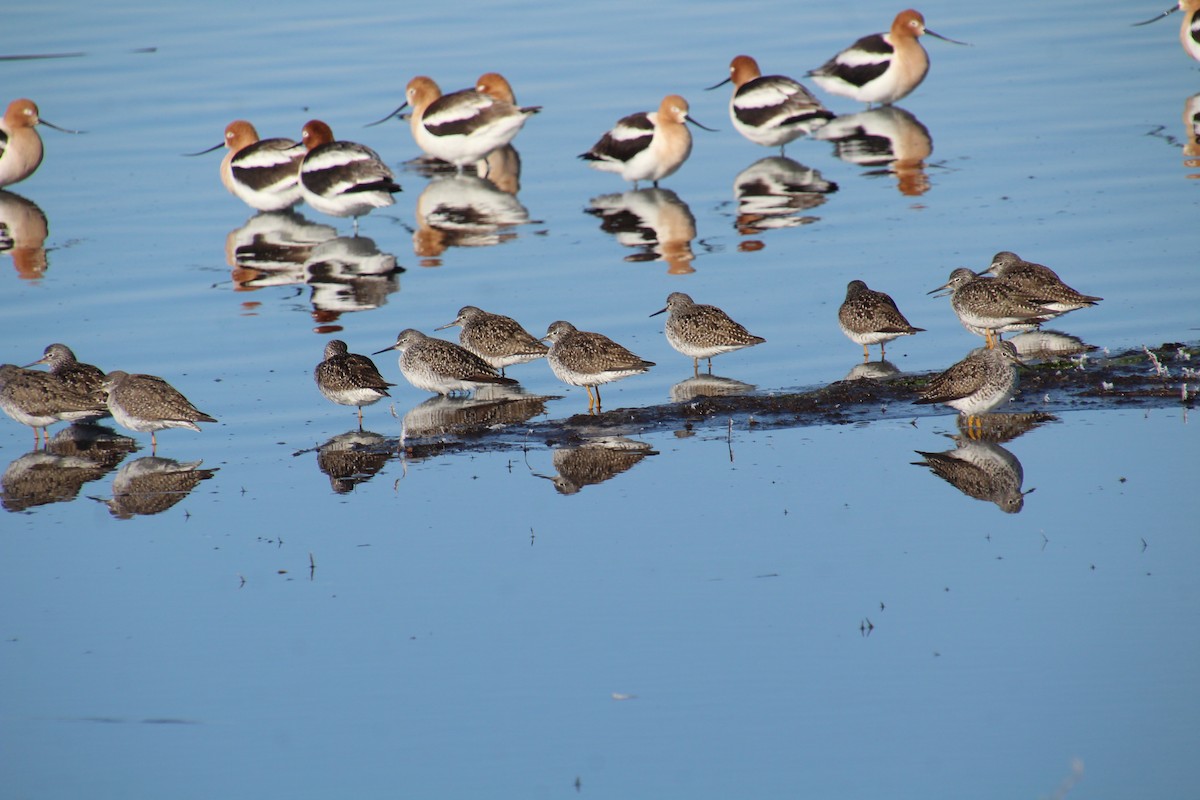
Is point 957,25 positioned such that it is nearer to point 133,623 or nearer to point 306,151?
point 306,151

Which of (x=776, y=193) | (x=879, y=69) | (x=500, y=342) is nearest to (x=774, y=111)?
(x=776, y=193)

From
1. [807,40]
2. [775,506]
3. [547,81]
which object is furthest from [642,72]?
[775,506]

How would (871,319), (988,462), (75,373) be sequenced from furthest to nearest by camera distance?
(871,319) < (75,373) < (988,462)

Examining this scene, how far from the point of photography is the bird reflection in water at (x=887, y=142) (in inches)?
806

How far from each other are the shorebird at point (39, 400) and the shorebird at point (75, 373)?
0.25ft

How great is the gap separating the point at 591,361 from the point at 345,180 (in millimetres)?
8545

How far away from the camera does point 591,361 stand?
12164 millimetres

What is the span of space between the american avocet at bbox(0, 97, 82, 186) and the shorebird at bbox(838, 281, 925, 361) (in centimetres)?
1433

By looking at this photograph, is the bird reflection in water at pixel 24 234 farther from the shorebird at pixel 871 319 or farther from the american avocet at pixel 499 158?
the shorebird at pixel 871 319

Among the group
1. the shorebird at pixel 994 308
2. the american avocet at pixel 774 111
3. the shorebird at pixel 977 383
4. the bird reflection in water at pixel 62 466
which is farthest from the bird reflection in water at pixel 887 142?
the bird reflection in water at pixel 62 466

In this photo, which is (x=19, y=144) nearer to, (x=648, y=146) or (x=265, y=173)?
(x=265, y=173)

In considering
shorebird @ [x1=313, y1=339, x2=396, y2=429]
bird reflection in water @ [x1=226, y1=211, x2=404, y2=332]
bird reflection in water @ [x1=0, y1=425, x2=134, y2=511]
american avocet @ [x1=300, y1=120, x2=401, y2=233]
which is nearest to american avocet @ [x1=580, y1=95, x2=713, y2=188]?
american avocet @ [x1=300, y1=120, x2=401, y2=233]

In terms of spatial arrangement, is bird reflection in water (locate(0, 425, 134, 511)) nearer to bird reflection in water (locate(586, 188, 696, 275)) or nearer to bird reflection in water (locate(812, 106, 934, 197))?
bird reflection in water (locate(586, 188, 696, 275))

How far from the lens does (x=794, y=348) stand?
44.7 ft
